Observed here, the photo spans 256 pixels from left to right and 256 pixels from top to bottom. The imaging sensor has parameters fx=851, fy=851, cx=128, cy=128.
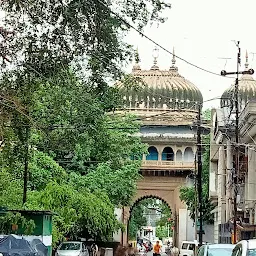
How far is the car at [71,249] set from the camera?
35.6 m

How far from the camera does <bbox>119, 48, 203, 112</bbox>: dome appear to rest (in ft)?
225

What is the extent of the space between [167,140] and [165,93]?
3836 millimetres

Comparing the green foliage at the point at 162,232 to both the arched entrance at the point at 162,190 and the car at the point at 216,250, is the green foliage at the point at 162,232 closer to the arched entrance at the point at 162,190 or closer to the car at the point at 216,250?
the arched entrance at the point at 162,190

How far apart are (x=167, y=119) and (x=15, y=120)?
50.2 meters

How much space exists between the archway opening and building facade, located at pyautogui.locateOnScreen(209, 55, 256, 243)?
43.3 m

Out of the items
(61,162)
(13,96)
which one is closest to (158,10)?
(13,96)

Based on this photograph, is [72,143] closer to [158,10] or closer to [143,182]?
[158,10]

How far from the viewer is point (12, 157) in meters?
22.1

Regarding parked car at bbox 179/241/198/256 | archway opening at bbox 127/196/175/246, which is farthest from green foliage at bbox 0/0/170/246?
archway opening at bbox 127/196/175/246

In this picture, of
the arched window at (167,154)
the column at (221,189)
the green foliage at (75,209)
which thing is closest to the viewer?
the green foliage at (75,209)

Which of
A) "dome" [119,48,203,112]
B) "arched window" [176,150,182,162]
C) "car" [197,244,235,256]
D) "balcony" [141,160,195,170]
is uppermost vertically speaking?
"dome" [119,48,203,112]

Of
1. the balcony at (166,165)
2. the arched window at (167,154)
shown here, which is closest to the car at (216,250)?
the balcony at (166,165)

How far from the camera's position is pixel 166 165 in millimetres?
68562

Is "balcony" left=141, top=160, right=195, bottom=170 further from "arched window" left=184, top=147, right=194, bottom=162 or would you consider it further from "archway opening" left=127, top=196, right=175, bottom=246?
"archway opening" left=127, top=196, right=175, bottom=246
